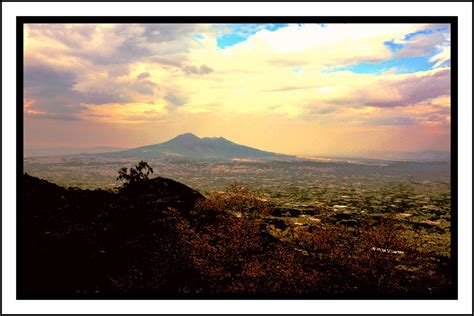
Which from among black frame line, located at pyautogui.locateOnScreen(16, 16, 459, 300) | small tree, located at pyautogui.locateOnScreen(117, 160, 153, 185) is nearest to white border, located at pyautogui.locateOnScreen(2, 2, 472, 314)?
black frame line, located at pyautogui.locateOnScreen(16, 16, 459, 300)

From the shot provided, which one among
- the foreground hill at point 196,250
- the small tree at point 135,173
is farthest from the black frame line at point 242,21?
the small tree at point 135,173

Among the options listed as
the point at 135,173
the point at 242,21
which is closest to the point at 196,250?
the point at 135,173

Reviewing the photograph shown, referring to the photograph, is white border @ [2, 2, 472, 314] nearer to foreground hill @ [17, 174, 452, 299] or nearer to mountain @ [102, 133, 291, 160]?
foreground hill @ [17, 174, 452, 299]

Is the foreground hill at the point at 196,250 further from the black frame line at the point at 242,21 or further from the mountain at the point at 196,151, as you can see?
the mountain at the point at 196,151

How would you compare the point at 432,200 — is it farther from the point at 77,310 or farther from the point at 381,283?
the point at 77,310

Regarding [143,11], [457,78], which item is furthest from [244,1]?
[457,78]

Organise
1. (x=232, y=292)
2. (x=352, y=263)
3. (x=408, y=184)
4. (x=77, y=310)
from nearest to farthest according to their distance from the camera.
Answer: (x=77, y=310) < (x=232, y=292) < (x=352, y=263) < (x=408, y=184)
